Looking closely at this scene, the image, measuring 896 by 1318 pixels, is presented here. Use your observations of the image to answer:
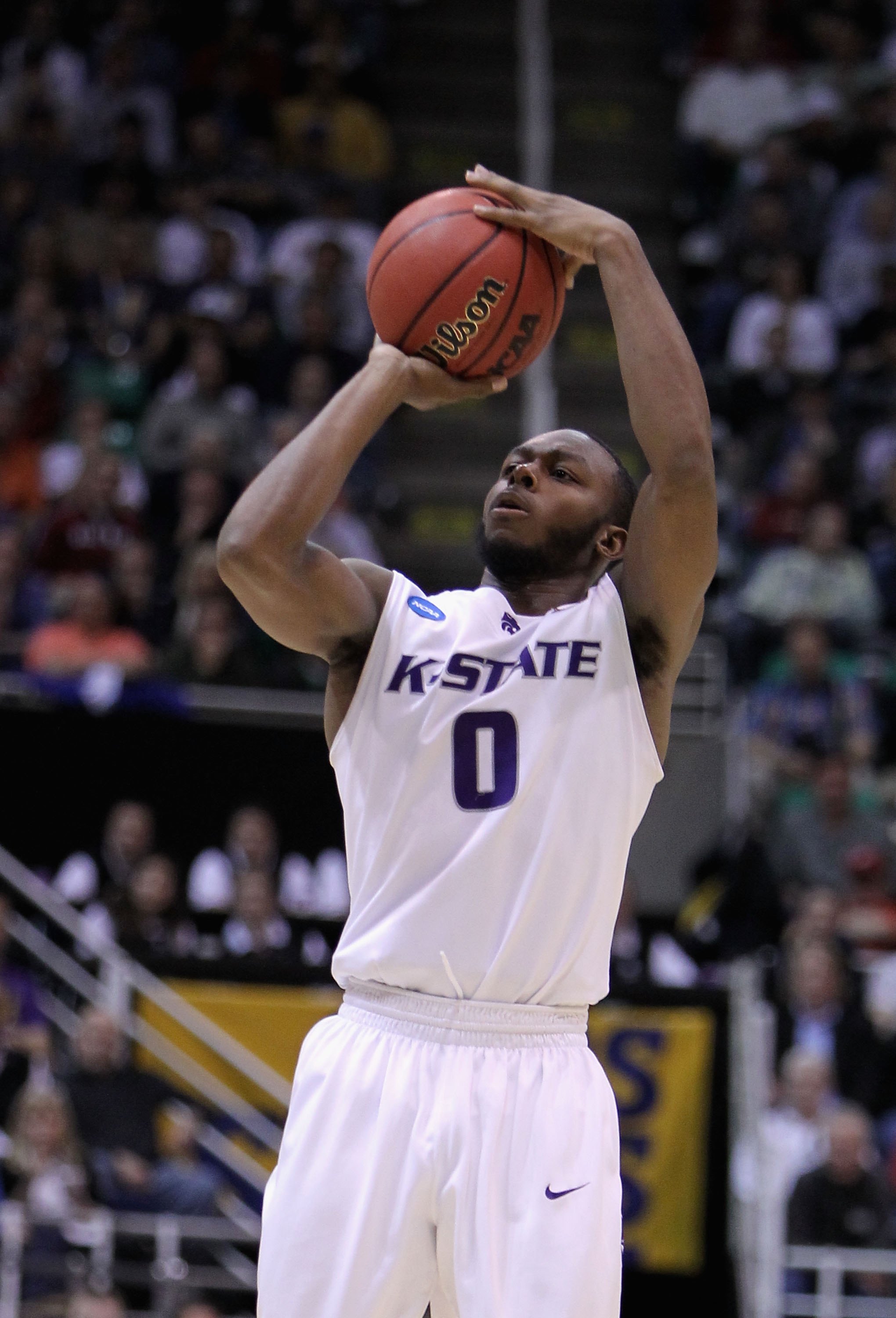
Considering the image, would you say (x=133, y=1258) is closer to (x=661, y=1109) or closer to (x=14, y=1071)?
(x=14, y=1071)

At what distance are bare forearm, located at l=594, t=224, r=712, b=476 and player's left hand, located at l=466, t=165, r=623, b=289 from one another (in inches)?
1.0

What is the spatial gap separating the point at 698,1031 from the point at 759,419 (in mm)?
5764

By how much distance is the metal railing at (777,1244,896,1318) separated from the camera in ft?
26.4

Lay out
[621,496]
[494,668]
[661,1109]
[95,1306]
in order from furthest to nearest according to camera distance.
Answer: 1. [661,1109]
2. [95,1306]
3. [621,496]
4. [494,668]

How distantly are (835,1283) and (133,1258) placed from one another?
2905 millimetres

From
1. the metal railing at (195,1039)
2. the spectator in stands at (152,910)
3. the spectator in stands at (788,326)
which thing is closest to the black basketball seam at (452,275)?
the metal railing at (195,1039)

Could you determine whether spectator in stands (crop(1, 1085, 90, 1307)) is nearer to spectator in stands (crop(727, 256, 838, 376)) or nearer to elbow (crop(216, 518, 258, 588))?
elbow (crop(216, 518, 258, 588))

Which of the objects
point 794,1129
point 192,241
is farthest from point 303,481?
point 192,241

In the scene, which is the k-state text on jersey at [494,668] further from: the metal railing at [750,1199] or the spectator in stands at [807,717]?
the spectator in stands at [807,717]

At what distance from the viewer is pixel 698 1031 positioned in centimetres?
872

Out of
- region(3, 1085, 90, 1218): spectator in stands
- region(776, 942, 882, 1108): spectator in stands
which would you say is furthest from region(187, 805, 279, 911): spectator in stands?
region(776, 942, 882, 1108): spectator in stands

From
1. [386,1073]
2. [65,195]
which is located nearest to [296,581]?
[386,1073]

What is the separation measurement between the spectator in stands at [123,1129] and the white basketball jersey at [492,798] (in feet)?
15.8

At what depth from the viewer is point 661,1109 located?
8.71 metres
